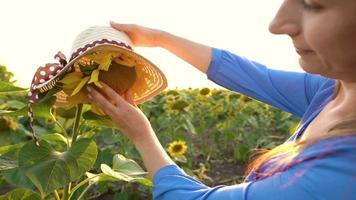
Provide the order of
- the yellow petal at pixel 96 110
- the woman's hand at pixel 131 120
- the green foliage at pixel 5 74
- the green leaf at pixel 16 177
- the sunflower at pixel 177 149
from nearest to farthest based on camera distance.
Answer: the woman's hand at pixel 131 120
the yellow petal at pixel 96 110
the green leaf at pixel 16 177
the sunflower at pixel 177 149
the green foliage at pixel 5 74

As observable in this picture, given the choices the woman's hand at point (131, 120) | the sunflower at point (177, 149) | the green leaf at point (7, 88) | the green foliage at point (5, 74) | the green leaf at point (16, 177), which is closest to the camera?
the woman's hand at point (131, 120)

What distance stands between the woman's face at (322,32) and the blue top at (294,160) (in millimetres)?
119

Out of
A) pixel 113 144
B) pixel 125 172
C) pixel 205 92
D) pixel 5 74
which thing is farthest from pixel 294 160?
pixel 5 74

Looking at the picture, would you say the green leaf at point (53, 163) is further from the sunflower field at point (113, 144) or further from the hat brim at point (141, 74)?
the hat brim at point (141, 74)

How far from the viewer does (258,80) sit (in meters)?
1.56

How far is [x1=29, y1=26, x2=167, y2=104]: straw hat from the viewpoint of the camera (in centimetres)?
122

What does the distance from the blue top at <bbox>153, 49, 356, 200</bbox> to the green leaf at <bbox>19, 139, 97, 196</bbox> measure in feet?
0.99

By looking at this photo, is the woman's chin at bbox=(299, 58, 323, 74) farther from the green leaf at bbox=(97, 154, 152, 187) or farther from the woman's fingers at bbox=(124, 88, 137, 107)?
the green leaf at bbox=(97, 154, 152, 187)

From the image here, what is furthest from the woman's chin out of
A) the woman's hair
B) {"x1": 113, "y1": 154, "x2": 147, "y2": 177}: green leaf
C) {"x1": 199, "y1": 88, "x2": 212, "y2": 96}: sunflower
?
{"x1": 199, "y1": 88, "x2": 212, "y2": 96}: sunflower

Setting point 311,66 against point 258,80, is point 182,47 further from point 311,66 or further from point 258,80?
point 311,66

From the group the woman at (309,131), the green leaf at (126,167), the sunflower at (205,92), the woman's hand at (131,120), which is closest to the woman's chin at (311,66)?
the woman at (309,131)

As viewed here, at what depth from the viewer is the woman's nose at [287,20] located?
0.95m

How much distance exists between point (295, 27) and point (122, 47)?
0.41 m

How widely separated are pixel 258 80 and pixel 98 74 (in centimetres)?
50
